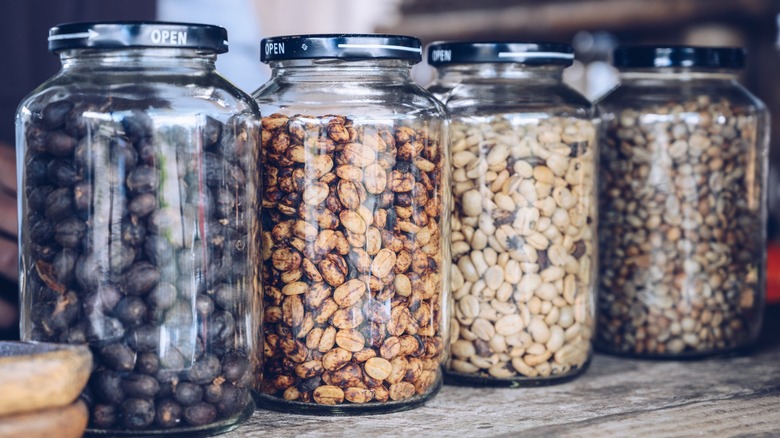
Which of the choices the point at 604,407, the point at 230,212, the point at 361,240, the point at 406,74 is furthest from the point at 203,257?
the point at 604,407

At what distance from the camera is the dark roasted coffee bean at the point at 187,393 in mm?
878

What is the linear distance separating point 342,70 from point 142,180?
24cm

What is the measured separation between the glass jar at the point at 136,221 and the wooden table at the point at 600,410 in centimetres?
10

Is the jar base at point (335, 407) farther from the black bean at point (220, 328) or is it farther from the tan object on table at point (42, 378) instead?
the tan object on table at point (42, 378)

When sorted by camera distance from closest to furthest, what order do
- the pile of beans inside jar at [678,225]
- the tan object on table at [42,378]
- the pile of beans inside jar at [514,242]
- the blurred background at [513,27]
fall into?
1. the tan object on table at [42,378]
2. the pile of beans inside jar at [514,242]
3. the pile of beans inside jar at [678,225]
4. the blurred background at [513,27]

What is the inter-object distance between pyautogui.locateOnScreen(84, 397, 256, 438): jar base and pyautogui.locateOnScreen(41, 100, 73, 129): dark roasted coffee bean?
10.3 inches

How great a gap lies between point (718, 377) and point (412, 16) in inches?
53.9

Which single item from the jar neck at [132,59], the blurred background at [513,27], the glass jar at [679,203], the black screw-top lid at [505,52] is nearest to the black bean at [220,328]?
the jar neck at [132,59]

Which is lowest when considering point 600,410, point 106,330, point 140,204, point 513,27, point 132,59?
point 600,410

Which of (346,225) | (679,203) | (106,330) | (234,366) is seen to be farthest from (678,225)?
(106,330)

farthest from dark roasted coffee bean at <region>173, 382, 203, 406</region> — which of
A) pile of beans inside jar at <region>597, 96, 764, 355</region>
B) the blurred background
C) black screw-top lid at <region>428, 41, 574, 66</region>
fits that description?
the blurred background

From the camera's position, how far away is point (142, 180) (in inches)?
33.9

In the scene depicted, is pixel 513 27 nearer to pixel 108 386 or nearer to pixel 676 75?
pixel 676 75

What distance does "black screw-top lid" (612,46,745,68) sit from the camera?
1.24 m
